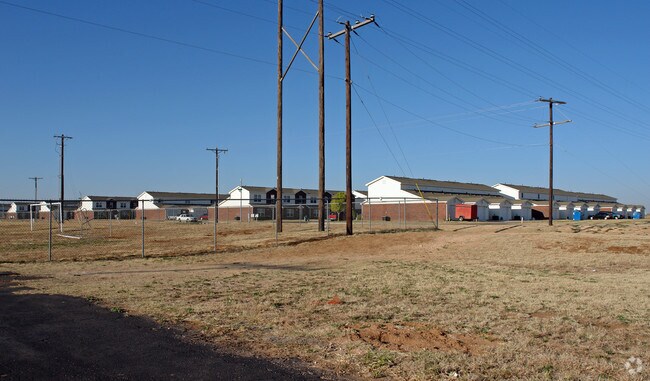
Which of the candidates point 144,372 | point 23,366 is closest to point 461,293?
point 144,372

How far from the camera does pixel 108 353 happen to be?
6.47 m

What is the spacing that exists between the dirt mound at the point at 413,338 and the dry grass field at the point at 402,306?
0.05 ft

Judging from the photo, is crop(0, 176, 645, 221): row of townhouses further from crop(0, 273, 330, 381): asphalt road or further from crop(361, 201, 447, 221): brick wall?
crop(0, 273, 330, 381): asphalt road

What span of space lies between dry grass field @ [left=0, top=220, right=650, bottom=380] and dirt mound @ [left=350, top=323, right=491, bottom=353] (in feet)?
0.05

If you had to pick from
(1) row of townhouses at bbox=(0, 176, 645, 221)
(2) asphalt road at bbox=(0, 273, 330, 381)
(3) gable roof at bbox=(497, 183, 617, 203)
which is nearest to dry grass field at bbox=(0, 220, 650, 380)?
(2) asphalt road at bbox=(0, 273, 330, 381)

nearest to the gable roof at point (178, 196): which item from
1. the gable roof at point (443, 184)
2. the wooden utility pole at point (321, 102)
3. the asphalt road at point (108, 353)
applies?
the gable roof at point (443, 184)

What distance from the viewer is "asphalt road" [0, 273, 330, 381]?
18.6 ft

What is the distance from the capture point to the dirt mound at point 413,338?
22.8 ft

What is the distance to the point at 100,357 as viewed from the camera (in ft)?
20.6

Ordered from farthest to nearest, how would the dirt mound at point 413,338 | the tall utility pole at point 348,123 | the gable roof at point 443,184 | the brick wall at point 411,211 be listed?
the gable roof at point 443,184 < the brick wall at point 411,211 < the tall utility pole at point 348,123 < the dirt mound at point 413,338

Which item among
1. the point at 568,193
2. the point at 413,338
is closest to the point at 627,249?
the point at 413,338

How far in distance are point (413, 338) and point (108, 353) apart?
13.1 ft

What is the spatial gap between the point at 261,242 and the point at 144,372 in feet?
67.6

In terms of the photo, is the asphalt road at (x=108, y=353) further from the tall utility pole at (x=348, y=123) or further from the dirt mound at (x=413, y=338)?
the tall utility pole at (x=348, y=123)
